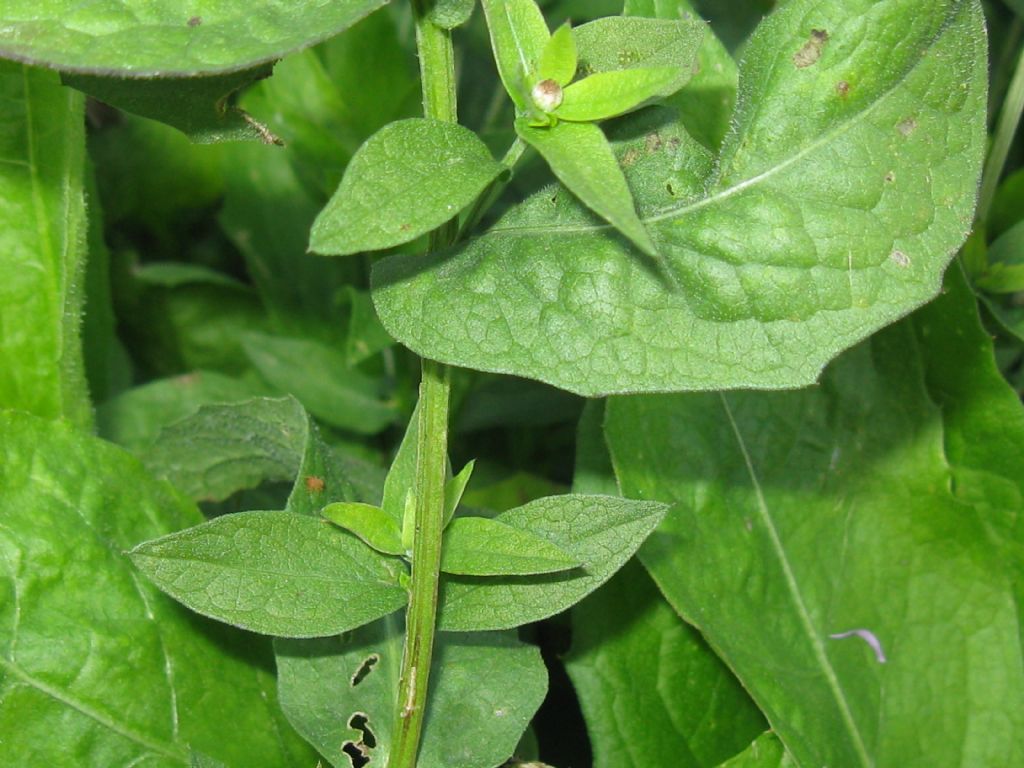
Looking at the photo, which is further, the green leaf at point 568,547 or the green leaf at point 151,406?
the green leaf at point 151,406

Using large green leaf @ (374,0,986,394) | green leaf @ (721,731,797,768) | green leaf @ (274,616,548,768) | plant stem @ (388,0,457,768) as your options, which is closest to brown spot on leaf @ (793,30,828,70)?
large green leaf @ (374,0,986,394)

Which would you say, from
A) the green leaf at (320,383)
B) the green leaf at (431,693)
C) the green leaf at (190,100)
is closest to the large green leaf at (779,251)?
the green leaf at (190,100)

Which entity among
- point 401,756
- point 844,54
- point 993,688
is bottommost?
point 993,688

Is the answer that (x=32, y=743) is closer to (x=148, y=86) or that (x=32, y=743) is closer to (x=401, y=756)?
(x=401, y=756)

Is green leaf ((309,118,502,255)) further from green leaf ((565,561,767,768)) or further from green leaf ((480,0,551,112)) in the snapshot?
green leaf ((565,561,767,768))

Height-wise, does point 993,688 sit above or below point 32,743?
below

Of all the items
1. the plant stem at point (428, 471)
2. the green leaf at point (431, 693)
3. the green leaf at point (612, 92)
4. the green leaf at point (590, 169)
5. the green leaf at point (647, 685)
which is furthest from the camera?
the green leaf at point (647, 685)

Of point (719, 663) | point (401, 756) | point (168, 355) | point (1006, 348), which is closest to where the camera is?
point (401, 756)

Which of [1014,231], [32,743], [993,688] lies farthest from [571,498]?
[1014,231]

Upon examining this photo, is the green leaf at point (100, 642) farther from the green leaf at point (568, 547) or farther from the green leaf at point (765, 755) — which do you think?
the green leaf at point (765, 755)
